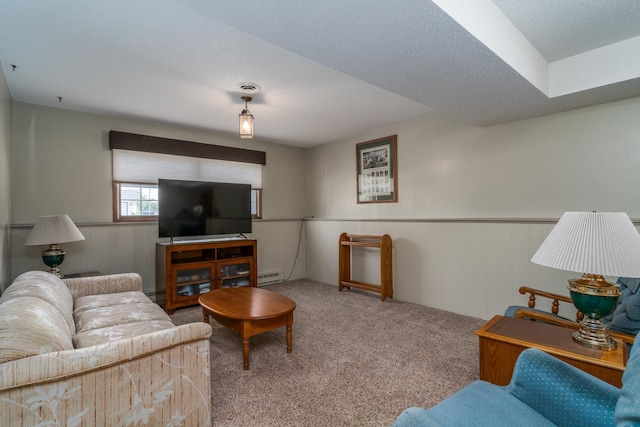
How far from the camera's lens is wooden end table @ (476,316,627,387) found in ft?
4.20

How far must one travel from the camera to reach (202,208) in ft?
12.7

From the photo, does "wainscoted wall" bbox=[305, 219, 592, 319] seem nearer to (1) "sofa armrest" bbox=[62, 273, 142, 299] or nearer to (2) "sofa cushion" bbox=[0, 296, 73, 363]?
(1) "sofa armrest" bbox=[62, 273, 142, 299]

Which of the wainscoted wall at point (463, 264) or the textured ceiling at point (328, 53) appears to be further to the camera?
the wainscoted wall at point (463, 264)

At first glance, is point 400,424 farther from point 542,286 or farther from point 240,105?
point 240,105

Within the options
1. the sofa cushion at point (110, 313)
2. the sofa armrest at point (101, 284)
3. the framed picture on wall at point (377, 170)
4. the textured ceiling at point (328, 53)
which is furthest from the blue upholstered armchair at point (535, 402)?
the framed picture on wall at point (377, 170)

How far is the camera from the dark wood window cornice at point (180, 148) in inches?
138

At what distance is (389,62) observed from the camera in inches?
72.7

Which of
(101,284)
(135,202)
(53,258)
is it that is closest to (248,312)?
(101,284)

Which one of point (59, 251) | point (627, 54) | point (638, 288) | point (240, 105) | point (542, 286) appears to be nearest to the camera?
point (638, 288)

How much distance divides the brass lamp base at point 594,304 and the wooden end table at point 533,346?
0.13 ft

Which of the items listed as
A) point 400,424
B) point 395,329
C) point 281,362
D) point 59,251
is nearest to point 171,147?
point 59,251

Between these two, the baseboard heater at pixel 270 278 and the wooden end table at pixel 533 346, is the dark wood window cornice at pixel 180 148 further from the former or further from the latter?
the wooden end table at pixel 533 346

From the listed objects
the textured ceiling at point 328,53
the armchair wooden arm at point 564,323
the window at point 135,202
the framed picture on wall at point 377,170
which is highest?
the textured ceiling at point 328,53

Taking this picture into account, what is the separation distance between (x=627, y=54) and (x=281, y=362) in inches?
124
